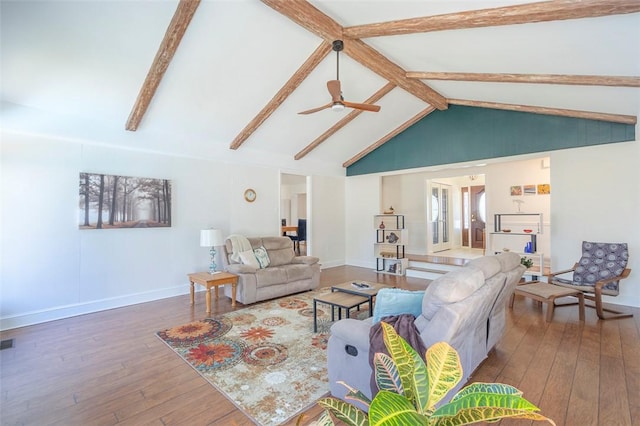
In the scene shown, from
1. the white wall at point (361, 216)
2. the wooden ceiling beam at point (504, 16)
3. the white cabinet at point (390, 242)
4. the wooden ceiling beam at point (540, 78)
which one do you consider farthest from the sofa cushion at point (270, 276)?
the wooden ceiling beam at point (540, 78)

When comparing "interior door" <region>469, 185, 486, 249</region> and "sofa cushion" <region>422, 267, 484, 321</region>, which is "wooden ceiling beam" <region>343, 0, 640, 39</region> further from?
"interior door" <region>469, 185, 486, 249</region>

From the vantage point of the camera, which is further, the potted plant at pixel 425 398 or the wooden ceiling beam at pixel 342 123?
the wooden ceiling beam at pixel 342 123

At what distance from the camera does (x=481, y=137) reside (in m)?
5.95

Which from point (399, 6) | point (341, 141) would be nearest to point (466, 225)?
point (341, 141)

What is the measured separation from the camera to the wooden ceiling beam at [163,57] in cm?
305

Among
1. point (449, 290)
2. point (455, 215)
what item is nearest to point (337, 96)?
point (449, 290)

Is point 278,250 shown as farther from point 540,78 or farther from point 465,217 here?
point 465,217

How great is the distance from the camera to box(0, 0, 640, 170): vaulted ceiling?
2891 millimetres

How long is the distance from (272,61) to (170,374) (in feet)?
12.8

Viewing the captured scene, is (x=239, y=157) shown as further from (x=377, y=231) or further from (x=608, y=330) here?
(x=608, y=330)

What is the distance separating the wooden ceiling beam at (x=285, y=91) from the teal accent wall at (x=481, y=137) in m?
3.44

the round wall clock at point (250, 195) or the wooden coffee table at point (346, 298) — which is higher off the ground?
the round wall clock at point (250, 195)

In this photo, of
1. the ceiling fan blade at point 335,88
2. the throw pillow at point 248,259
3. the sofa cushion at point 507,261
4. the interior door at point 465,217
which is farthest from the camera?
the interior door at point 465,217

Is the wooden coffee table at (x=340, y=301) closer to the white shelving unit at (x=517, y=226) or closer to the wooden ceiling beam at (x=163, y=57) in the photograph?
the wooden ceiling beam at (x=163, y=57)
